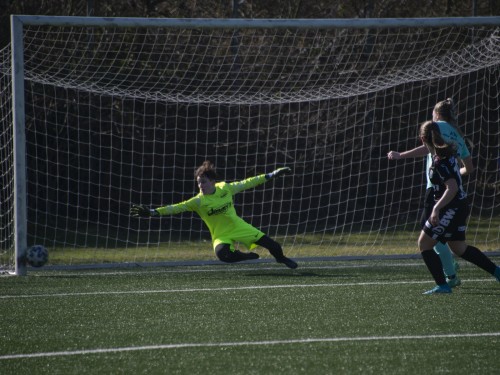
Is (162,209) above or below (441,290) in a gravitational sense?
above

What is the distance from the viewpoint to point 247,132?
1505 centimetres

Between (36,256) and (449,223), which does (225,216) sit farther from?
(449,223)

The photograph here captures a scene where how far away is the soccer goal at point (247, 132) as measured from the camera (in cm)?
1328

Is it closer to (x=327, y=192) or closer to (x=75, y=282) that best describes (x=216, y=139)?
(x=327, y=192)

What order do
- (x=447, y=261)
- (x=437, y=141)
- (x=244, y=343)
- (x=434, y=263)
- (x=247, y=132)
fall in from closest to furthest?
(x=244, y=343) → (x=437, y=141) → (x=434, y=263) → (x=447, y=261) → (x=247, y=132)

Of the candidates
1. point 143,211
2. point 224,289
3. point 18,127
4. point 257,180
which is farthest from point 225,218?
point 18,127

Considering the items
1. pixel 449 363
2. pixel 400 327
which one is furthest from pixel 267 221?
pixel 449 363

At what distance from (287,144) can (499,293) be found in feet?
24.2

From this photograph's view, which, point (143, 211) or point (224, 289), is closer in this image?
point (224, 289)

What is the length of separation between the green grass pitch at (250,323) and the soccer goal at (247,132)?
3.27m


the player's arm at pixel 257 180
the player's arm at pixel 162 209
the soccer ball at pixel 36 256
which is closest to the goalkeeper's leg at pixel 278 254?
the player's arm at pixel 257 180

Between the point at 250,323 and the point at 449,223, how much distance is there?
6.88 ft

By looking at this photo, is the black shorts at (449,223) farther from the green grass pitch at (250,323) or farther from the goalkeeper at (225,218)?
the goalkeeper at (225,218)

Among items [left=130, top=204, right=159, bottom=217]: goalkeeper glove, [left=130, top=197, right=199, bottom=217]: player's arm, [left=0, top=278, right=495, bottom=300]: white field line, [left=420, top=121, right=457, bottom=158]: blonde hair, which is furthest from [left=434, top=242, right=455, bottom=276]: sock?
[left=130, top=204, right=159, bottom=217]: goalkeeper glove
